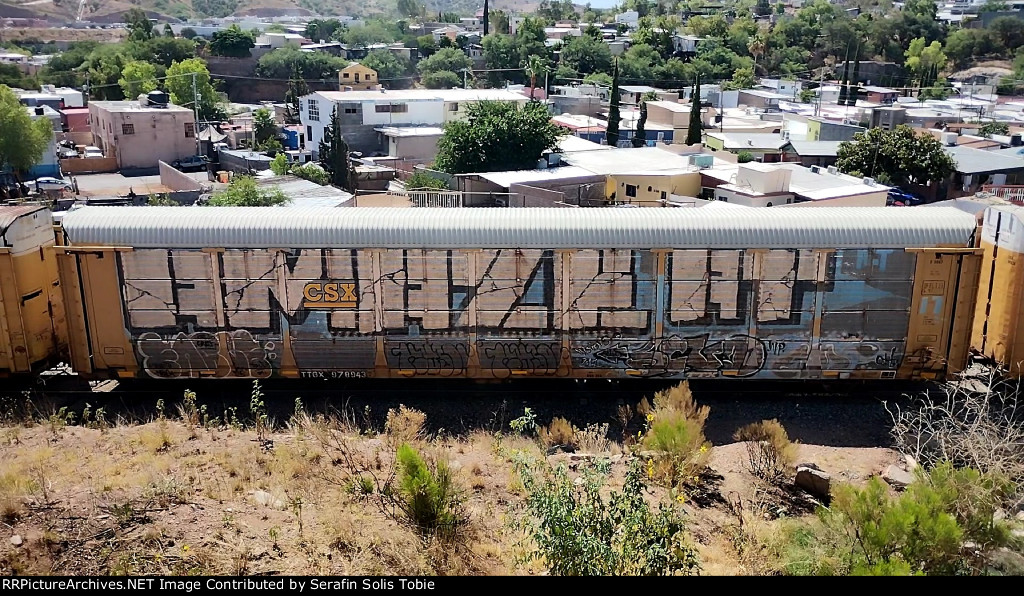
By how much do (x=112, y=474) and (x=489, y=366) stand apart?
614 centimetres

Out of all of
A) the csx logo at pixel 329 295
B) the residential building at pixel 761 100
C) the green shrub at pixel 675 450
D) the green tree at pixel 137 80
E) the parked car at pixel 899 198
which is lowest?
the parked car at pixel 899 198

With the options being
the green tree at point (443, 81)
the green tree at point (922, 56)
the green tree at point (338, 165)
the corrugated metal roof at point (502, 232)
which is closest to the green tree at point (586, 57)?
the green tree at point (443, 81)

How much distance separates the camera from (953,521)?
299 inches

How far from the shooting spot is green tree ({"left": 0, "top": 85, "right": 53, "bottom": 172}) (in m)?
45.9

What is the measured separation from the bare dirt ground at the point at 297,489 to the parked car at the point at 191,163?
137ft

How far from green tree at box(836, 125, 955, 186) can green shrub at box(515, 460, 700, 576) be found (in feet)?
124

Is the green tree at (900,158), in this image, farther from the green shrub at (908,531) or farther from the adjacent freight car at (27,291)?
the adjacent freight car at (27,291)

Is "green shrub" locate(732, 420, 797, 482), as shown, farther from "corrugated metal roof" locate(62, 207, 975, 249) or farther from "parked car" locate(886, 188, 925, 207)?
"parked car" locate(886, 188, 925, 207)

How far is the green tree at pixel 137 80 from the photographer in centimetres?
8156

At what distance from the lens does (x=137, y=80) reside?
83.9 meters

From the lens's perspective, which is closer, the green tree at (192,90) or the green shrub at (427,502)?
the green shrub at (427,502)

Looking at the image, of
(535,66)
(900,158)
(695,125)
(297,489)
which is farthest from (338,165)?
(535,66)

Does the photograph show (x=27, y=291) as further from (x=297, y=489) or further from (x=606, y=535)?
(x=606, y=535)

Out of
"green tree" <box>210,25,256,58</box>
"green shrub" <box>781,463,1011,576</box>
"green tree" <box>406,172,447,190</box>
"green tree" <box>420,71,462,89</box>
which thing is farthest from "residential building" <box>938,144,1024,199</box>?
"green tree" <box>210,25,256,58</box>
